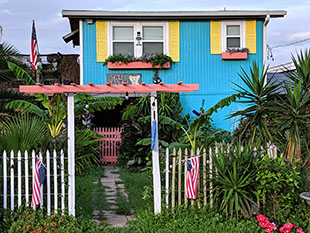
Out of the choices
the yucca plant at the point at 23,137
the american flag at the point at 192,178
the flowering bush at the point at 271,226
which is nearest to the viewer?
the flowering bush at the point at 271,226

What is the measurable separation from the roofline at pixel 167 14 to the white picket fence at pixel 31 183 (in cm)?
910

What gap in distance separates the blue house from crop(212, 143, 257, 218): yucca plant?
9067mm

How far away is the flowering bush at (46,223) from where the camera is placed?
23.1 ft

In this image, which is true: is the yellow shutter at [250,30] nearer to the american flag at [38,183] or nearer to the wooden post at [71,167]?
the wooden post at [71,167]

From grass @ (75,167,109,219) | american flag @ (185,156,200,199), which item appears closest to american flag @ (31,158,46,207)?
grass @ (75,167,109,219)

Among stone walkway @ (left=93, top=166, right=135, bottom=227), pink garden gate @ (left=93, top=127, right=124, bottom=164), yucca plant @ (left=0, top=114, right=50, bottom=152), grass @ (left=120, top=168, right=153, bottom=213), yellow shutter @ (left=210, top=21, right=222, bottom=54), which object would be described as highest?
yellow shutter @ (left=210, top=21, right=222, bottom=54)

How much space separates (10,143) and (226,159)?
492cm

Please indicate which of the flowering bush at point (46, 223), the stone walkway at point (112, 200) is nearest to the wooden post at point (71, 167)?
the flowering bush at point (46, 223)

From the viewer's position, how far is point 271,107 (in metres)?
8.18

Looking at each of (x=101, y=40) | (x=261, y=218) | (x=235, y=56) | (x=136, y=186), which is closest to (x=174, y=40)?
(x=235, y=56)

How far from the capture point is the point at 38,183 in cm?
726

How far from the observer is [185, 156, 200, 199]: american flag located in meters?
7.54

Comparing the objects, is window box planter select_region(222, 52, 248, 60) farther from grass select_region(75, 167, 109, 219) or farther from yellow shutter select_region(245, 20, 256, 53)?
grass select_region(75, 167, 109, 219)

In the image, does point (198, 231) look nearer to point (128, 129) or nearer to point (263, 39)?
point (128, 129)
